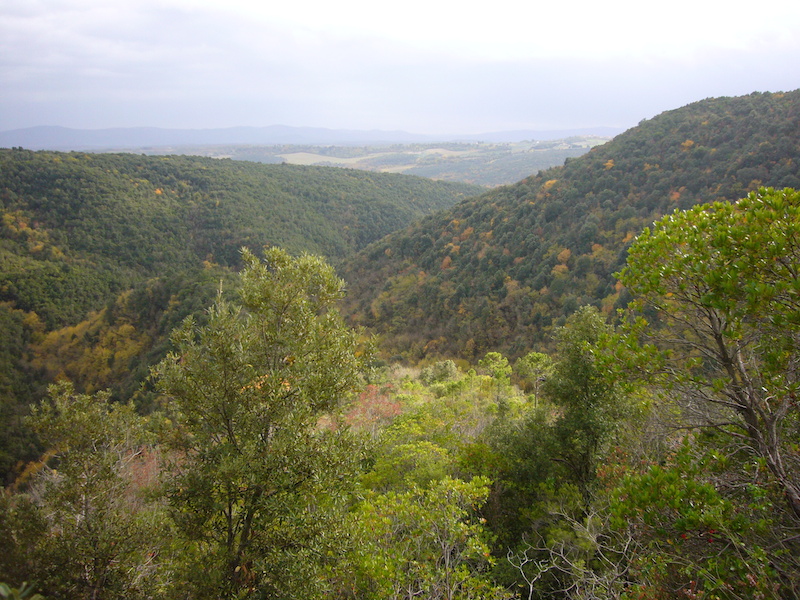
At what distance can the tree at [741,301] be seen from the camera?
3.66 m

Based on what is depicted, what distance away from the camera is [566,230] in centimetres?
3591

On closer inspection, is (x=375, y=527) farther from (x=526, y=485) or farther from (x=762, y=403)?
(x=762, y=403)

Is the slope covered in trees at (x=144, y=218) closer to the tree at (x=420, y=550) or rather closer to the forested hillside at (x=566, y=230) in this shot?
the forested hillside at (x=566, y=230)

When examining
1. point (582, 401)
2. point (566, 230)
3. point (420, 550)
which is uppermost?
point (566, 230)

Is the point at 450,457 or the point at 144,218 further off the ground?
the point at 144,218

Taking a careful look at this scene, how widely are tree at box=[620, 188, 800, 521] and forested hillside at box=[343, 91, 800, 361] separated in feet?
75.3

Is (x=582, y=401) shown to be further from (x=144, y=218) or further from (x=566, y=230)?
(x=144, y=218)

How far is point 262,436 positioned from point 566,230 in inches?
1383

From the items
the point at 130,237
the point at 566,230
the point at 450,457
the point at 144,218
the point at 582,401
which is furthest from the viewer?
the point at 144,218

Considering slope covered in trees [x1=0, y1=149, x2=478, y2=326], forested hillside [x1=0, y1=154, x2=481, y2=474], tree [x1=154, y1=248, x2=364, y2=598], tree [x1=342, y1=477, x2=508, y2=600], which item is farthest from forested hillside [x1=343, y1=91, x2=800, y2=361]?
slope covered in trees [x1=0, y1=149, x2=478, y2=326]

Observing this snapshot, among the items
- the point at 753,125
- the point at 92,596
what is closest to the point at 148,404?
the point at 92,596

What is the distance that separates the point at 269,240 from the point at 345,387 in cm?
7011

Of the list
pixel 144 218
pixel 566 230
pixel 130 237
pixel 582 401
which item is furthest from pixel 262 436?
pixel 144 218

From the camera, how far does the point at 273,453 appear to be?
224 inches
